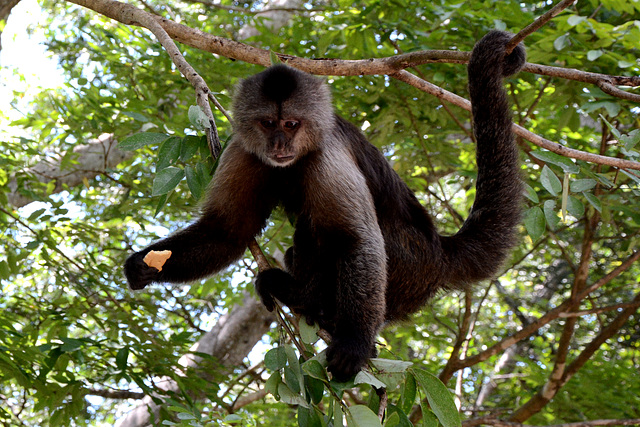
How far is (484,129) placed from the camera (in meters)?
4.87

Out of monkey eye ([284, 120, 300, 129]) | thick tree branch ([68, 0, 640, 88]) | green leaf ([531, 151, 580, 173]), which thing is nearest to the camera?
green leaf ([531, 151, 580, 173])

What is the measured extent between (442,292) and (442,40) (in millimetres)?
3126

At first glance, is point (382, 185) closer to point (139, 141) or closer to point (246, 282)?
point (139, 141)

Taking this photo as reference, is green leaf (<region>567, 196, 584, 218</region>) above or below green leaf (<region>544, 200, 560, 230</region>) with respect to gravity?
above

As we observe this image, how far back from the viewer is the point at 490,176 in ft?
16.6

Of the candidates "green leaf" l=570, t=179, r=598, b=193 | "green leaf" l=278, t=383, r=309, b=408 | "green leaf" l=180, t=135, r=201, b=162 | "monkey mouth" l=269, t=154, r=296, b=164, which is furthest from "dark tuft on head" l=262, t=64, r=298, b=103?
"green leaf" l=278, t=383, r=309, b=408

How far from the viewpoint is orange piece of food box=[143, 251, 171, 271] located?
4.57 m

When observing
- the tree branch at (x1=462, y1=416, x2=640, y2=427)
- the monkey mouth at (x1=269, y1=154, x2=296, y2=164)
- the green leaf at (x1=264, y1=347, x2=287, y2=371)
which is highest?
the monkey mouth at (x1=269, y1=154, x2=296, y2=164)

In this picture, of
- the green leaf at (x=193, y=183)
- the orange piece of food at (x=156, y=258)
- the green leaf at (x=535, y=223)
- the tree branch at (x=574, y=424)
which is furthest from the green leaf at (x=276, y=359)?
the tree branch at (x=574, y=424)

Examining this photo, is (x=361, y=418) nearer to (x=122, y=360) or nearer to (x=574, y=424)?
(x=122, y=360)

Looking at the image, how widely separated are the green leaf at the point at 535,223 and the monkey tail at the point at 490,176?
93cm

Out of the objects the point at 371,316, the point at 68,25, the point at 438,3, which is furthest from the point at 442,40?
the point at 68,25

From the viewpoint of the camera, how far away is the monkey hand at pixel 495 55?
4555mm

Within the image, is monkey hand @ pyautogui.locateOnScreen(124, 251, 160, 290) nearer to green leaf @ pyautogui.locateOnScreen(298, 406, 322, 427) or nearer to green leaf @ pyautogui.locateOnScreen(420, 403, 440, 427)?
green leaf @ pyautogui.locateOnScreen(298, 406, 322, 427)
